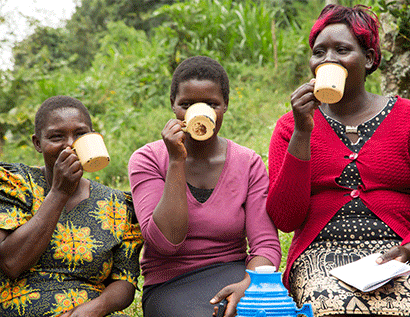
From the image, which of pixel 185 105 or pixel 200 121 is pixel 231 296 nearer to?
pixel 200 121

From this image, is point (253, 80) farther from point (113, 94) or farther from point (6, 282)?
point (6, 282)

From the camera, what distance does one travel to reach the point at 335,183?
2.64m

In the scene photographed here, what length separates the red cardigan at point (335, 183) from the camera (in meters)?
2.56

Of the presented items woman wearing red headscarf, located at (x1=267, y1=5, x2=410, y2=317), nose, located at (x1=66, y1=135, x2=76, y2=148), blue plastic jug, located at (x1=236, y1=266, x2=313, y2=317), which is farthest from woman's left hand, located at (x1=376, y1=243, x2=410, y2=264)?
nose, located at (x1=66, y1=135, x2=76, y2=148)

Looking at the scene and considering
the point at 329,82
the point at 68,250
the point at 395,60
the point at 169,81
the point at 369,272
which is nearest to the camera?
the point at 369,272

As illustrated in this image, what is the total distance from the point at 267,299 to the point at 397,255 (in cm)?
78

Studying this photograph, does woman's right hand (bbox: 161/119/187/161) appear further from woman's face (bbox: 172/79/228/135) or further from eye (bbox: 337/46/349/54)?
eye (bbox: 337/46/349/54)

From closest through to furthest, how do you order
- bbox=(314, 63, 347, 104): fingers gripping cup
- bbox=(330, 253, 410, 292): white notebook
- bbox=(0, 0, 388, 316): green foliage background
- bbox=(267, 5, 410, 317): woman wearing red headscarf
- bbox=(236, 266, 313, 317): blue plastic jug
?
1. bbox=(236, 266, 313, 317): blue plastic jug
2. bbox=(330, 253, 410, 292): white notebook
3. bbox=(314, 63, 347, 104): fingers gripping cup
4. bbox=(267, 5, 410, 317): woman wearing red headscarf
5. bbox=(0, 0, 388, 316): green foliage background

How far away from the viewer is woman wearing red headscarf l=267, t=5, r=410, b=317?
2475mm

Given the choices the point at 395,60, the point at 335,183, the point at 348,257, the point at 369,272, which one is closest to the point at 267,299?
the point at 369,272

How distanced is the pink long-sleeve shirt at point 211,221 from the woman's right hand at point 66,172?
38 cm

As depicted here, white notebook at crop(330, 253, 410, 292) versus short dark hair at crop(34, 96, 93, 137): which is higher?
short dark hair at crop(34, 96, 93, 137)

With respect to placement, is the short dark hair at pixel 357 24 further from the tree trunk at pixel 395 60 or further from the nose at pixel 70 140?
the tree trunk at pixel 395 60

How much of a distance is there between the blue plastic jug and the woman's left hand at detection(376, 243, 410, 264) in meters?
0.54
